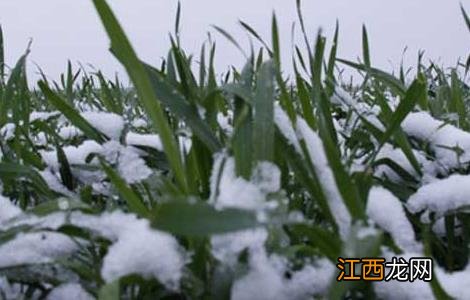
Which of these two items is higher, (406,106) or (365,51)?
(365,51)

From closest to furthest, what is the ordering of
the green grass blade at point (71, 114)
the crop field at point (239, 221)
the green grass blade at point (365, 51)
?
the crop field at point (239, 221)
the green grass blade at point (71, 114)
the green grass blade at point (365, 51)

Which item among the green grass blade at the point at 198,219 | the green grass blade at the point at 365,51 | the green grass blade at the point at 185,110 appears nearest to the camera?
the green grass blade at the point at 198,219

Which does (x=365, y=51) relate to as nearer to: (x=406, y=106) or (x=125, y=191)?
(x=406, y=106)

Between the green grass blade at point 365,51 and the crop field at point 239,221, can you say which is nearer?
the crop field at point 239,221

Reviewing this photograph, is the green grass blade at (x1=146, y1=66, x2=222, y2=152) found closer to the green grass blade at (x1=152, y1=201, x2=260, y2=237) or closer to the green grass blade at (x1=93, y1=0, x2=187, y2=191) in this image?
the green grass blade at (x1=93, y1=0, x2=187, y2=191)

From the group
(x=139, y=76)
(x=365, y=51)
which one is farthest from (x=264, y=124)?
(x=365, y=51)

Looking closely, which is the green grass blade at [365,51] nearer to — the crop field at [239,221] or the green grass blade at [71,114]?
the crop field at [239,221]

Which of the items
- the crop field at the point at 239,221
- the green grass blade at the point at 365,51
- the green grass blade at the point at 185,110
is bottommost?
the crop field at the point at 239,221

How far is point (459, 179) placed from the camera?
2.01 ft

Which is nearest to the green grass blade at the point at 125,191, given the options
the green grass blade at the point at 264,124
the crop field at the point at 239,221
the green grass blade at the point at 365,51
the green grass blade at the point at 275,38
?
the crop field at the point at 239,221

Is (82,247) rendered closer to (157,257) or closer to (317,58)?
(157,257)

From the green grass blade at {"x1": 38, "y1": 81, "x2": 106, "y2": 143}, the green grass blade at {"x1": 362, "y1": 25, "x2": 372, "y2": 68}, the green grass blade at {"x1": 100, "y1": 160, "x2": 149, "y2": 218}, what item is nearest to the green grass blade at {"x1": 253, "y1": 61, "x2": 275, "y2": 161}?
the green grass blade at {"x1": 100, "y1": 160, "x2": 149, "y2": 218}

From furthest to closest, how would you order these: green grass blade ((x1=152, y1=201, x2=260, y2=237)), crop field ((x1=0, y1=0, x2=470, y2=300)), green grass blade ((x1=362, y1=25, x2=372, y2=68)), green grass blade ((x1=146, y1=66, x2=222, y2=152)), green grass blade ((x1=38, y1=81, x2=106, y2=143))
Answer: green grass blade ((x1=362, y1=25, x2=372, y2=68))
green grass blade ((x1=38, y1=81, x2=106, y2=143))
green grass blade ((x1=146, y1=66, x2=222, y2=152))
crop field ((x1=0, y1=0, x2=470, y2=300))
green grass blade ((x1=152, y1=201, x2=260, y2=237))

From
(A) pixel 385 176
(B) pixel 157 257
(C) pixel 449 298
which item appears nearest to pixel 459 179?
(A) pixel 385 176
